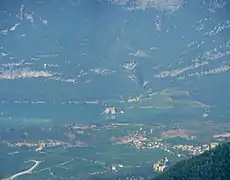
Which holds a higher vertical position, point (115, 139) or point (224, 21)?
point (224, 21)

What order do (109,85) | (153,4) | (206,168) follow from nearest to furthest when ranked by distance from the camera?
(206,168), (109,85), (153,4)

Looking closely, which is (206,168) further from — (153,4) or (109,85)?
(153,4)

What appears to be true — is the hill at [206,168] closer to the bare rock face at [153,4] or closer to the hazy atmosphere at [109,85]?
the hazy atmosphere at [109,85]

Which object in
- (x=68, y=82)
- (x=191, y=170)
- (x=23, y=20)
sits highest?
(x=23, y=20)

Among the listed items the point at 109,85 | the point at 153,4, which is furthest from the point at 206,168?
the point at 153,4

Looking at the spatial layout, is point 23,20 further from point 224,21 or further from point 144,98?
point 144,98

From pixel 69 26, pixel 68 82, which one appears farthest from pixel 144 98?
pixel 69 26

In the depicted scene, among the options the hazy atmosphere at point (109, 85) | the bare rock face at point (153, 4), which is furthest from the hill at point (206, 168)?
the bare rock face at point (153, 4)

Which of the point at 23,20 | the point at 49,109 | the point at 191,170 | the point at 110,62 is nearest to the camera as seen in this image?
the point at 191,170
